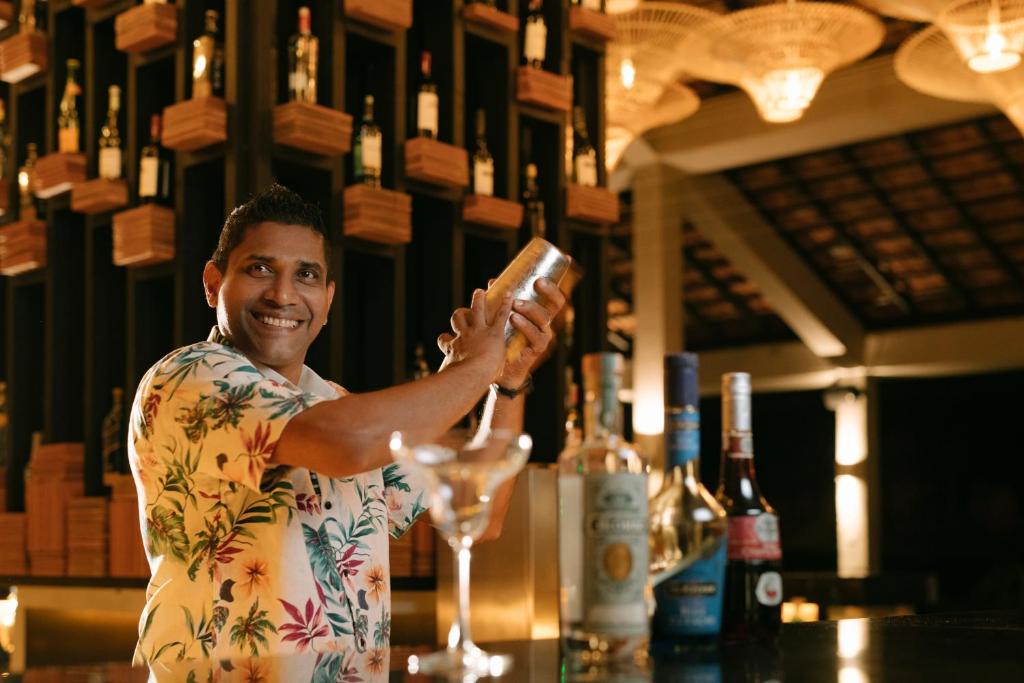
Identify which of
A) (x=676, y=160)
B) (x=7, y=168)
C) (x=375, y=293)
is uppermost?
(x=676, y=160)

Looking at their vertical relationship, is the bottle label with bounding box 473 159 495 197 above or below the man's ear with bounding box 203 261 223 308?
above

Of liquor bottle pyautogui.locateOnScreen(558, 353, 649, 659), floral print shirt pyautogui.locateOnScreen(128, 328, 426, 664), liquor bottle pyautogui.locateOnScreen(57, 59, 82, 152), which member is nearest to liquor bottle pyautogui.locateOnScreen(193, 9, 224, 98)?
liquor bottle pyautogui.locateOnScreen(57, 59, 82, 152)

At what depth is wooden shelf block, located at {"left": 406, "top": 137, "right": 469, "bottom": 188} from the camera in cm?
374

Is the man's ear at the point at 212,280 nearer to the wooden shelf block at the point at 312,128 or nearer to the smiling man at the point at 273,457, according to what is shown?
the smiling man at the point at 273,457

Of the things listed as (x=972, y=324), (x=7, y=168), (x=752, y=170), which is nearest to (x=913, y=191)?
(x=752, y=170)

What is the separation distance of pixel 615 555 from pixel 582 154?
3.57 metres

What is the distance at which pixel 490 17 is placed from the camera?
4035 mm

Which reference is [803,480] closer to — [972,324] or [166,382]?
[972,324]

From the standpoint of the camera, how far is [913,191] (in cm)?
1098

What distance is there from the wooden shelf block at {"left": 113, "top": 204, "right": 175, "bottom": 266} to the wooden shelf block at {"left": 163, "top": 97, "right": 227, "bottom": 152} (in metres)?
0.20

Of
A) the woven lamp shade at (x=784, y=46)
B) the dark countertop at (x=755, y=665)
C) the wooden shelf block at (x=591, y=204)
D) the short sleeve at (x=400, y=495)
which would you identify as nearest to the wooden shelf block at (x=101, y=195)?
the wooden shelf block at (x=591, y=204)

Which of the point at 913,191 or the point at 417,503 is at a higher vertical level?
the point at 913,191

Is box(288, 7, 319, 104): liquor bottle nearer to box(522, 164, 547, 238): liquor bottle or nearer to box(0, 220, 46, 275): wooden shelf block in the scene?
box(522, 164, 547, 238): liquor bottle

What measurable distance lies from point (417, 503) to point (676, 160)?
30.1 ft
